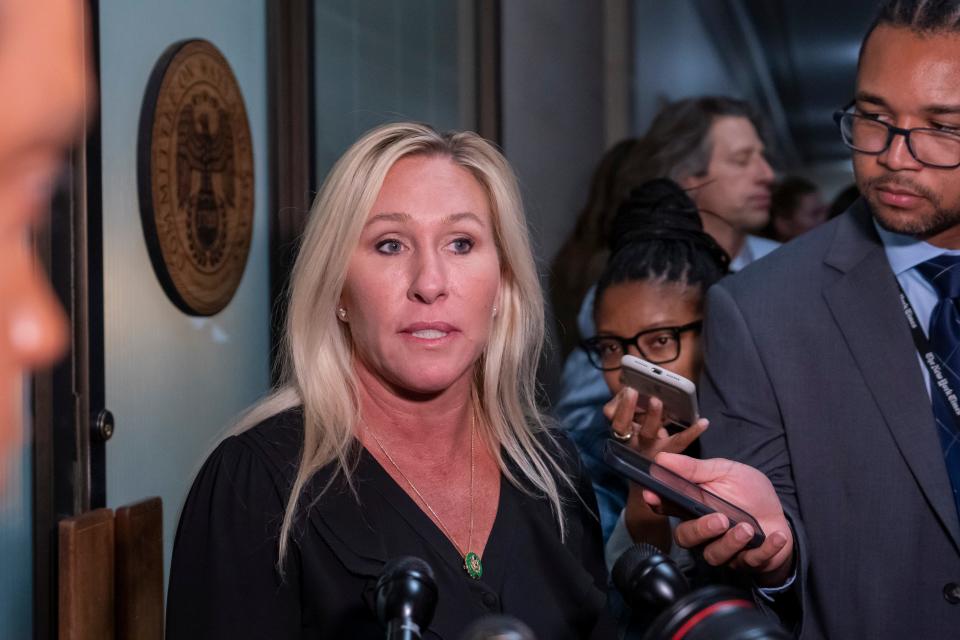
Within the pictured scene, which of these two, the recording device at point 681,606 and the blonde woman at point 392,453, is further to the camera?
the blonde woman at point 392,453

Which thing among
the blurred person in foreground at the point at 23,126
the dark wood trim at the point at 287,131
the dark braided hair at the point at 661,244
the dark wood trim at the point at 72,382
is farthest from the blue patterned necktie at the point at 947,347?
the dark wood trim at the point at 287,131

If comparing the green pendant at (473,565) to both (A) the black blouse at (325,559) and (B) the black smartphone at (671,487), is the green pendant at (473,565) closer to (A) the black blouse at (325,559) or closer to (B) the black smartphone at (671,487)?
(A) the black blouse at (325,559)

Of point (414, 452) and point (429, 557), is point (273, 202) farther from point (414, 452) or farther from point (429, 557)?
point (429, 557)

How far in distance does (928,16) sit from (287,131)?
172 centimetres

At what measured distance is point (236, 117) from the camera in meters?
2.80

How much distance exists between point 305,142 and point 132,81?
28.7 inches

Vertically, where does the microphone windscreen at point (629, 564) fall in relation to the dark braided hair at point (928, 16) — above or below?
below

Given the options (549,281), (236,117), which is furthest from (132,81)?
(549,281)

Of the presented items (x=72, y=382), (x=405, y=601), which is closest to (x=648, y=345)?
(x=72, y=382)

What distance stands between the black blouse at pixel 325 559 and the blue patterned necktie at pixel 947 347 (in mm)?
612

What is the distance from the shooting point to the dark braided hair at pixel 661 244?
105 inches

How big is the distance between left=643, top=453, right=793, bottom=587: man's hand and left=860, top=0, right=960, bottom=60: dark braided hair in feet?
2.63

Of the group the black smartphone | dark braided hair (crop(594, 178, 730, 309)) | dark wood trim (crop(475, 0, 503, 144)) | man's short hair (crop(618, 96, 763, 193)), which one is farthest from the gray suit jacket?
dark wood trim (crop(475, 0, 503, 144))

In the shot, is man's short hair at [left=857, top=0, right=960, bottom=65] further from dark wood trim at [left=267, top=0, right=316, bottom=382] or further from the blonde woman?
dark wood trim at [left=267, top=0, right=316, bottom=382]
